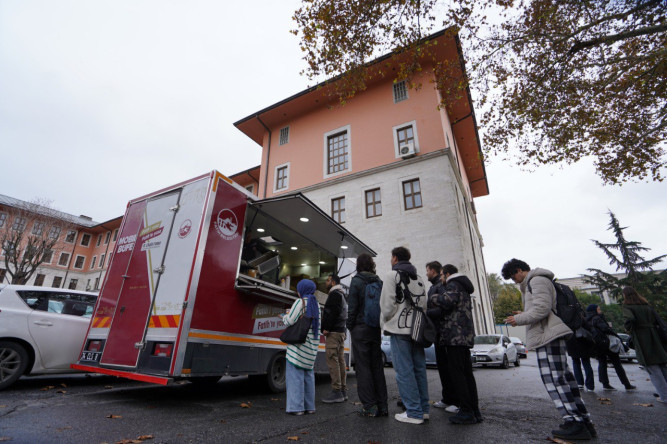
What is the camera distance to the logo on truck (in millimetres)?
4721

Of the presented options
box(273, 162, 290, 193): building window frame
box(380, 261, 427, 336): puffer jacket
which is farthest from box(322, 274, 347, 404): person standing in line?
box(273, 162, 290, 193): building window frame

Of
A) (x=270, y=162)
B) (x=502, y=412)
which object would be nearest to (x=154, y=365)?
(x=502, y=412)

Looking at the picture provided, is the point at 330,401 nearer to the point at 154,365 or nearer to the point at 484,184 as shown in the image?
the point at 154,365

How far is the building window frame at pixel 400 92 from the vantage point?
1969 centimetres

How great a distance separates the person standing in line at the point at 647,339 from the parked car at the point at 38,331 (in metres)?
8.94

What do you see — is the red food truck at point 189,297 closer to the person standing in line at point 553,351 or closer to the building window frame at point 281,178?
the person standing in line at point 553,351

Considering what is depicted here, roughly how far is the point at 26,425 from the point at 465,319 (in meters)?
4.58

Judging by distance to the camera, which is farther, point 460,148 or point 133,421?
point 460,148

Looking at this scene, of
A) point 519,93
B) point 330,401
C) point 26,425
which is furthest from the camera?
point 519,93

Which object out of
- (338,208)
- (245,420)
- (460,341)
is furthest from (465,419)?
(338,208)

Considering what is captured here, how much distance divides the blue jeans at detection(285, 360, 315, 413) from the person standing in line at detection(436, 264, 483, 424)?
1.67m

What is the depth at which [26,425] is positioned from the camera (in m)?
2.96

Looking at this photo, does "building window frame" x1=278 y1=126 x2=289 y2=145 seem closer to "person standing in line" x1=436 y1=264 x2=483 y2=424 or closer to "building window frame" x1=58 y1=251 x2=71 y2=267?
"person standing in line" x1=436 y1=264 x2=483 y2=424

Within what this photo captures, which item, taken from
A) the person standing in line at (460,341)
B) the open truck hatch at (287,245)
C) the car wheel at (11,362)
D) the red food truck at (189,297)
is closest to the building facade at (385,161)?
the open truck hatch at (287,245)
